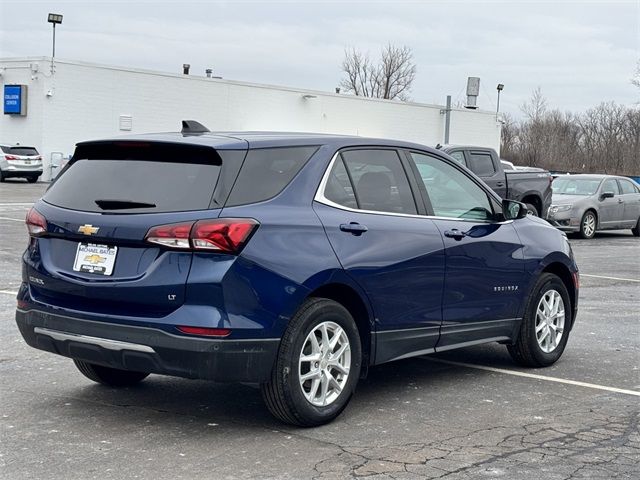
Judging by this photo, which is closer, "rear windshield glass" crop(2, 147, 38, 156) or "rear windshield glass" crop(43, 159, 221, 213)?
"rear windshield glass" crop(43, 159, 221, 213)

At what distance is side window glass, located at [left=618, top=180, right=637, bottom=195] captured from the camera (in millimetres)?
24284

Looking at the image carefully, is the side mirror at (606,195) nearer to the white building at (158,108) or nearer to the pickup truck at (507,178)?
the pickup truck at (507,178)

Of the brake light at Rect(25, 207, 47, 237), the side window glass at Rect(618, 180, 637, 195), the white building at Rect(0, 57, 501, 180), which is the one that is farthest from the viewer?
the white building at Rect(0, 57, 501, 180)

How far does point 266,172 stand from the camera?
5.95 meters

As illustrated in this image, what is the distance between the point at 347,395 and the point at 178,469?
1.37m

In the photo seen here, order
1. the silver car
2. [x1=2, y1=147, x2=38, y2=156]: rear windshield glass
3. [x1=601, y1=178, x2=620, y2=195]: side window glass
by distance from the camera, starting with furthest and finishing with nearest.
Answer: [x1=2, y1=147, x2=38, y2=156]: rear windshield glass, [x1=601, y1=178, x2=620, y2=195]: side window glass, the silver car

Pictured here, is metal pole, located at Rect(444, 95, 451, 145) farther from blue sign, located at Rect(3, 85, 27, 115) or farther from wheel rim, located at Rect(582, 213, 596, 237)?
wheel rim, located at Rect(582, 213, 596, 237)

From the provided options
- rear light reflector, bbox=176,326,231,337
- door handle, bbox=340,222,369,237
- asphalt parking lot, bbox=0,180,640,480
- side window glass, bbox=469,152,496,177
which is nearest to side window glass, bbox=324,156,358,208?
door handle, bbox=340,222,369,237

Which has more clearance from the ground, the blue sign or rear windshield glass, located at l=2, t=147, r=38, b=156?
the blue sign

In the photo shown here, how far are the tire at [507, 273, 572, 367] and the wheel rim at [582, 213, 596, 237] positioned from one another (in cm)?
1500

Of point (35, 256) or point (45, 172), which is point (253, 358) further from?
point (45, 172)

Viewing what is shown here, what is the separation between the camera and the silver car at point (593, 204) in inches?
888

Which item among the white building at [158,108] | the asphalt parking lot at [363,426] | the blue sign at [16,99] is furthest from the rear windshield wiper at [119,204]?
the blue sign at [16,99]

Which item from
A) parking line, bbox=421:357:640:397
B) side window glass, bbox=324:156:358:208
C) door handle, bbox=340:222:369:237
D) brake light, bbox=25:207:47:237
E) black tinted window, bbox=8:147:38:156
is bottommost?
parking line, bbox=421:357:640:397
